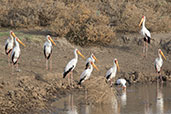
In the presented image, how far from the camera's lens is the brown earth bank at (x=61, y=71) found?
1040 cm

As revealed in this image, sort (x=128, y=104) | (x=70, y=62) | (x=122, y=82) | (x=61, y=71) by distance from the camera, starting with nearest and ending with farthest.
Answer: (x=128, y=104)
(x=70, y=62)
(x=122, y=82)
(x=61, y=71)

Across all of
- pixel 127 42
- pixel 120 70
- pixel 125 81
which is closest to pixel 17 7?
pixel 127 42

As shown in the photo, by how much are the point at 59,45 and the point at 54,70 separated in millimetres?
2717

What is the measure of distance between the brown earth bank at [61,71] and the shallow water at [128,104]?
0.31m

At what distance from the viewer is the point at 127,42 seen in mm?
17656

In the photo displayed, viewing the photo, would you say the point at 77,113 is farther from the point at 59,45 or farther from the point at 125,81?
the point at 59,45

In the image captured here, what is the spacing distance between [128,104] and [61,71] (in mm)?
3131

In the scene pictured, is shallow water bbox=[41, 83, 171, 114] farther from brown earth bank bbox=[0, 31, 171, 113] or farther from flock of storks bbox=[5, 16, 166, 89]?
flock of storks bbox=[5, 16, 166, 89]

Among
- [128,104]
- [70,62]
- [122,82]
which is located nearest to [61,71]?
[70,62]

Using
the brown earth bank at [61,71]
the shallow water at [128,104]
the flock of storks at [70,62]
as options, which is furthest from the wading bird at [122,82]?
the brown earth bank at [61,71]

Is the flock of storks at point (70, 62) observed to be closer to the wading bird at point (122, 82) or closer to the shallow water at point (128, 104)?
the wading bird at point (122, 82)

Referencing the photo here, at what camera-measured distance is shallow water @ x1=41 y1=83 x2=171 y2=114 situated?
10398mm

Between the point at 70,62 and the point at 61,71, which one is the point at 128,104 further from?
the point at 61,71

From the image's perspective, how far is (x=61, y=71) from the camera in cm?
1366
